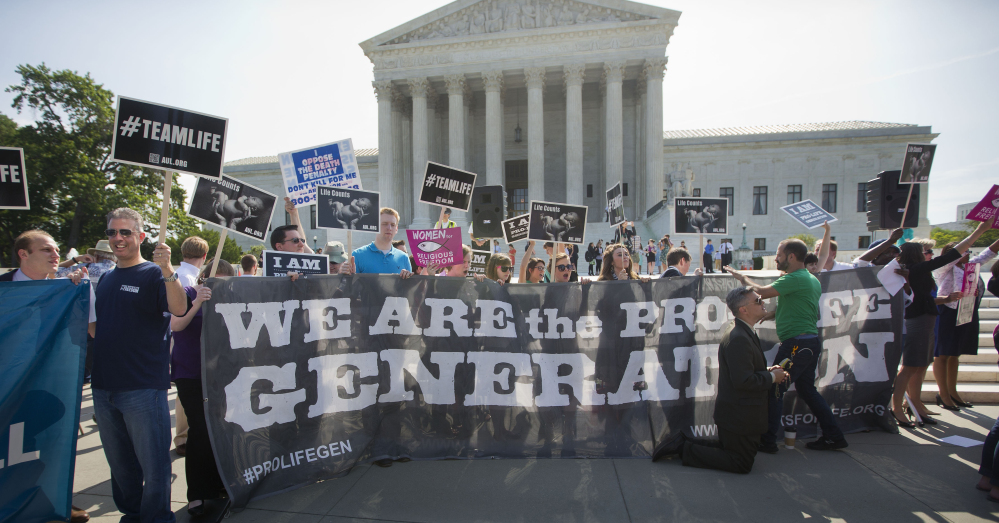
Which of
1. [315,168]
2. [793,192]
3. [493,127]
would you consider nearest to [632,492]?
[315,168]

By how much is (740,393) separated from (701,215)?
361 centimetres

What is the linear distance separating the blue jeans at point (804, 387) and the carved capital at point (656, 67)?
34.2m

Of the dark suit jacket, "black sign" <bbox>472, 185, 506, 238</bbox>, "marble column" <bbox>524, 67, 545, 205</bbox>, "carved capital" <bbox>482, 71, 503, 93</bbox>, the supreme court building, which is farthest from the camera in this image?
"carved capital" <bbox>482, 71, 503, 93</bbox>

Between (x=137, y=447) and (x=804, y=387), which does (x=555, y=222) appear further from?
(x=137, y=447)

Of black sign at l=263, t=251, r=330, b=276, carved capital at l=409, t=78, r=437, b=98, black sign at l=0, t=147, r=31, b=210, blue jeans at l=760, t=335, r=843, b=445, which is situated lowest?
blue jeans at l=760, t=335, r=843, b=445

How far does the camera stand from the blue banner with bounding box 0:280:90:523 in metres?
3.25

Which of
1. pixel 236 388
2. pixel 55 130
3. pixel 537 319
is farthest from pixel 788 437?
pixel 55 130

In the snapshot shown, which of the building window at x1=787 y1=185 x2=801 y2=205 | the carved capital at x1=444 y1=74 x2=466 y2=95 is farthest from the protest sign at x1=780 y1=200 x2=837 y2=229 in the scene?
the building window at x1=787 y1=185 x2=801 y2=205

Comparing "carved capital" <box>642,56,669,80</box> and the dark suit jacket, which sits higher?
"carved capital" <box>642,56,669,80</box>

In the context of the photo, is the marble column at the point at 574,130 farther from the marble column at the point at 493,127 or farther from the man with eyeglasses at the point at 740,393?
A: the man with eyeglasses at the point at 740,393

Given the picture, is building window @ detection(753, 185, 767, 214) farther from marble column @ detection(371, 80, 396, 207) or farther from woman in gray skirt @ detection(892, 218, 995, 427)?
woman in gray skirt @ detection(892, 218, 995, 427)

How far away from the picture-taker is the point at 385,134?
37969 millimetres

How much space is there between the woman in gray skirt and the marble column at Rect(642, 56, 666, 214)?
3000cm

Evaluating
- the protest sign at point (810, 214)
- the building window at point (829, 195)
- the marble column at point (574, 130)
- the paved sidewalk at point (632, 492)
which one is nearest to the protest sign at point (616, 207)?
the protest sign at point (810, 214)
